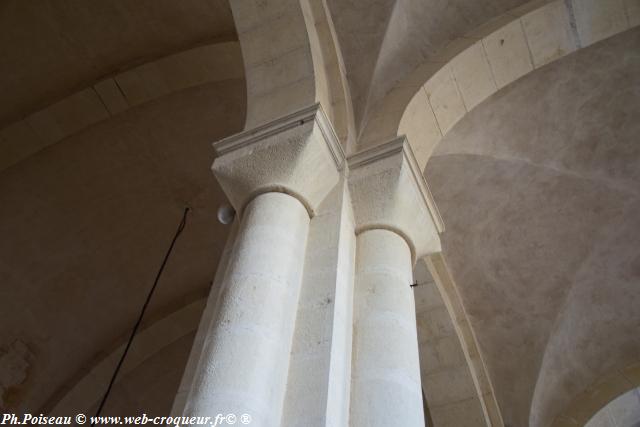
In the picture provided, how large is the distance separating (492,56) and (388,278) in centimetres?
187

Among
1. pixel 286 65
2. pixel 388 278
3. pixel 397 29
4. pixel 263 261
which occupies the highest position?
pixel 397 29

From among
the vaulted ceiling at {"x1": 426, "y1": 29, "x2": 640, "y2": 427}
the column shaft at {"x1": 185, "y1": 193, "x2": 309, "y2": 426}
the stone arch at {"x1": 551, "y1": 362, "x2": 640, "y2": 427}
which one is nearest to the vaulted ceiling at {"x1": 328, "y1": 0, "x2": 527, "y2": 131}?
the vaulted ceiling at {"x1": 426, "y1": 29, "x2": 640, "y2": 427}

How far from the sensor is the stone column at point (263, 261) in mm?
1780

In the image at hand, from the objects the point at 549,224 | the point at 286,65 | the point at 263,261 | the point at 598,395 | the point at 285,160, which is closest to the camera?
the point at 263,261

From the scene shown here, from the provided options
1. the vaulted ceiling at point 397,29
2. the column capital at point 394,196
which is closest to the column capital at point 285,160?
the column capital at point 394,196

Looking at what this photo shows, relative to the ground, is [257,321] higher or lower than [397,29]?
lower

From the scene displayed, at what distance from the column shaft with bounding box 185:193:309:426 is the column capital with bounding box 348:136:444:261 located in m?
0.41

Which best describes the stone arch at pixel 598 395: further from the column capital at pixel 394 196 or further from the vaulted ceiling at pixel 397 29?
the vaulted ceiling at pixel 397 29

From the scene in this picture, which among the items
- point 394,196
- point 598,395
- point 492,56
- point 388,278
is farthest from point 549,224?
point 388,278

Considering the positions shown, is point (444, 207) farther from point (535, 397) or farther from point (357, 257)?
point (357, 257)

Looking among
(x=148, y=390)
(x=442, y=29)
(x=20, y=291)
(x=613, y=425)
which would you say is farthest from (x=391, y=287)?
(x=148, y=390)

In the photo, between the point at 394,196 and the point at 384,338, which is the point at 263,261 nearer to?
the point at 384,338

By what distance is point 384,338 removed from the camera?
2.29 m

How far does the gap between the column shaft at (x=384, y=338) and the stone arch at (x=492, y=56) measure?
0.97 m
